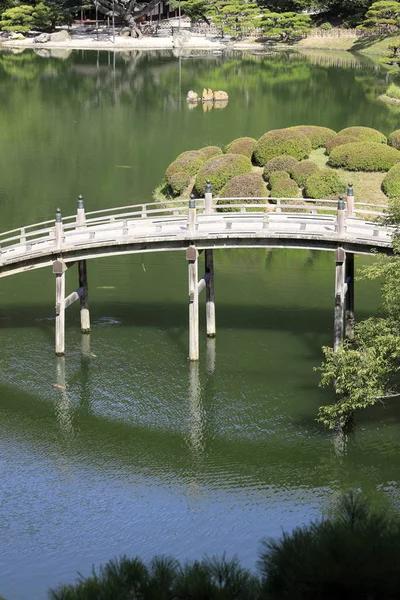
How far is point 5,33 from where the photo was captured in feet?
434

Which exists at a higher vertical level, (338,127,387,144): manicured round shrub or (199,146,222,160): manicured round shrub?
(338,127,387,144): manicured round shrub

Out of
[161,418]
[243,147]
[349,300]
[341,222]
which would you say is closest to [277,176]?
[243,147]

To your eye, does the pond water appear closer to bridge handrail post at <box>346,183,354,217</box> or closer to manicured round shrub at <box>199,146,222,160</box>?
manicured round shrub at <box>199,146,222,160</box>

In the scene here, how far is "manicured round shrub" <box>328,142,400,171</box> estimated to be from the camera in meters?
49.9

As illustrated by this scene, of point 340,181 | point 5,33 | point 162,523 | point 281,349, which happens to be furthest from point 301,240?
point 5,33

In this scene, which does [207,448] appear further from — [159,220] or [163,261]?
[163,261]

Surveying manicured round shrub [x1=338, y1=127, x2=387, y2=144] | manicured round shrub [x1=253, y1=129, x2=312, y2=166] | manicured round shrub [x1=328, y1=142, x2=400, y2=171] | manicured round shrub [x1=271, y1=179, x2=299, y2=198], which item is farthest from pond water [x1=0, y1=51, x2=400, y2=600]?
manicured round shrub [x1=338, y1=127, x2=387, y2=144]

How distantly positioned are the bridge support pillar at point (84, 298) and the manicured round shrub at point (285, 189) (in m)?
14.1

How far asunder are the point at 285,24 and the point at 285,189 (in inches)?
3328

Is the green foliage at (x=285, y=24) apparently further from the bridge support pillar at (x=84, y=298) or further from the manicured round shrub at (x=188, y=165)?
the bridge support pillar at (x=84, y=298)

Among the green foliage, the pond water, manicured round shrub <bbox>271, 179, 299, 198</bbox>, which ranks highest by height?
the green foliage

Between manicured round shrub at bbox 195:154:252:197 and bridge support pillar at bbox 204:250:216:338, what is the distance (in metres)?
14.2

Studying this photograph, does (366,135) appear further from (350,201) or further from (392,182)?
(350,201)

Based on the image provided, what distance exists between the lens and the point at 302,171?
49156 millimetres
